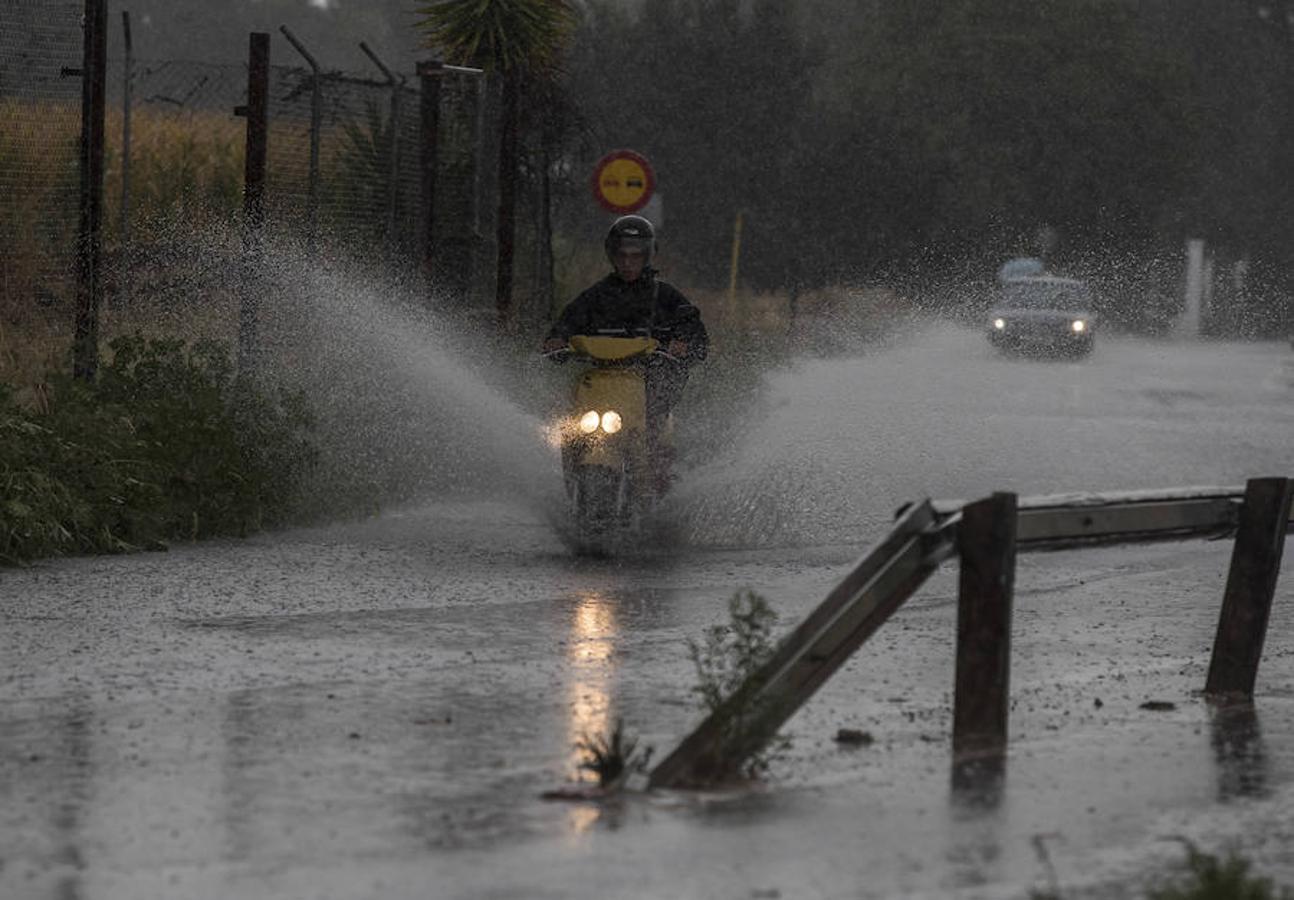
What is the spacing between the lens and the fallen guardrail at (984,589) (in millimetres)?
7695

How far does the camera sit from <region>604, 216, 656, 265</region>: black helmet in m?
14.9

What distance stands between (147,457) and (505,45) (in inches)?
444

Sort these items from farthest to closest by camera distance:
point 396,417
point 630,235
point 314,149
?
point 314,149, point 396,417, point 630,235

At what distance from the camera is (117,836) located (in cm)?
696

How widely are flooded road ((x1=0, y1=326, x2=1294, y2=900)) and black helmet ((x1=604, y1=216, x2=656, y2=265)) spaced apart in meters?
1.66

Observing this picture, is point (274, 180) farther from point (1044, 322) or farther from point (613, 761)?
point (1044, 322)

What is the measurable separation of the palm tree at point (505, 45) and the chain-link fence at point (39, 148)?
473 cm

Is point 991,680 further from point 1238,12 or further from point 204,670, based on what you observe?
point 1238,12

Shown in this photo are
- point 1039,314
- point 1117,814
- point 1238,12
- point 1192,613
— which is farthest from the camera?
point 1238,12

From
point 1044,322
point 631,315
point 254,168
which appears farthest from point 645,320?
point 1044,322

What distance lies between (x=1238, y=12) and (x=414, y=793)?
10920cm

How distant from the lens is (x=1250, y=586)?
9.84 metres

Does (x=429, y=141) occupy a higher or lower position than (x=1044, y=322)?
higher

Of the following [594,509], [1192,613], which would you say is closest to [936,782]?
[1192,613]
